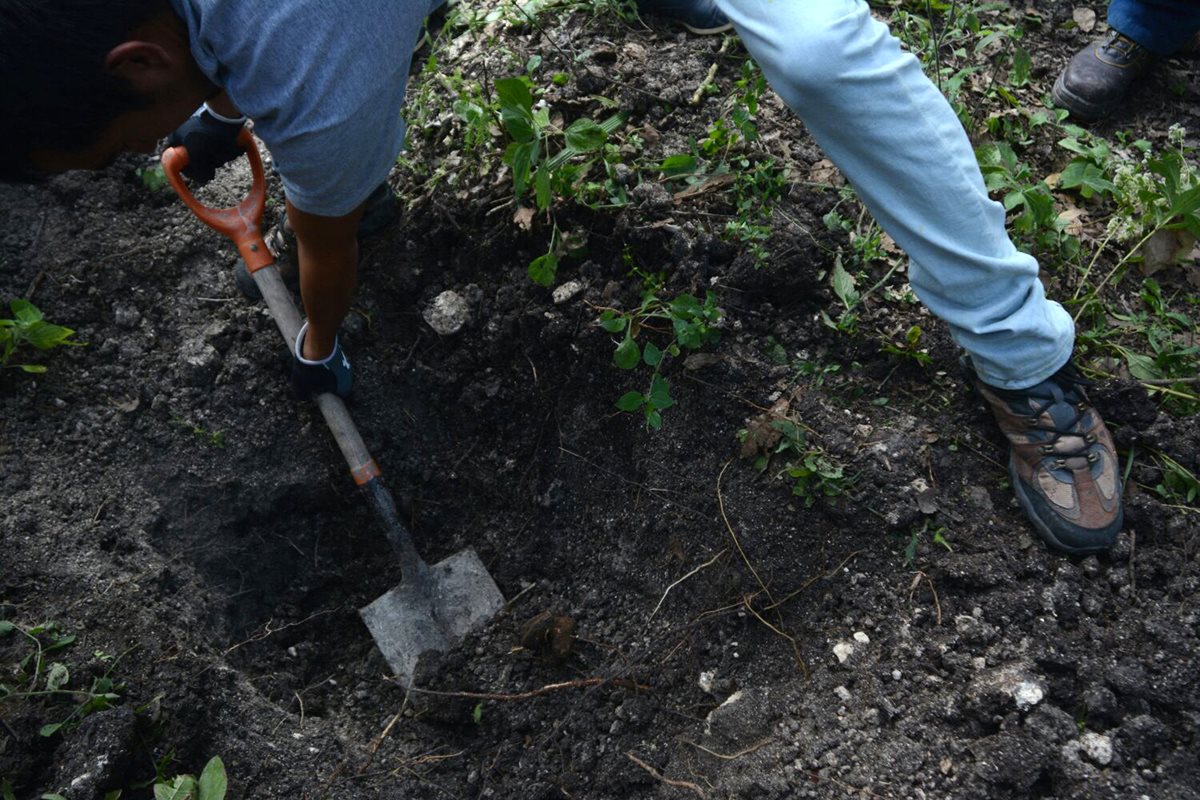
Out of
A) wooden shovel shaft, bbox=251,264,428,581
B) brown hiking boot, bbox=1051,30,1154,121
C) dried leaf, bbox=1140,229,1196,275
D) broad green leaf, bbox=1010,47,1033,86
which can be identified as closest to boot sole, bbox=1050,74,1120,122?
brown hiking boot, bbox=1051,30,1154,121

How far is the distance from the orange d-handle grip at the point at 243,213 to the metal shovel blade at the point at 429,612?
0.96 meters

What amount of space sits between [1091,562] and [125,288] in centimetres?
256

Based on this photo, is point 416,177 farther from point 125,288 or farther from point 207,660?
point 207,660

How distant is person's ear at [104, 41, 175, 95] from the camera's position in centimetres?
133

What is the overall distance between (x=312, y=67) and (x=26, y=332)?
1440 millimetres

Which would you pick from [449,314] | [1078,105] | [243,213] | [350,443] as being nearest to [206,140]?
[243,213]

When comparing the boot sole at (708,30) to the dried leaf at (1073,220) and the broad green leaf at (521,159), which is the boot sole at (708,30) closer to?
the broad green leaf at (521,159)

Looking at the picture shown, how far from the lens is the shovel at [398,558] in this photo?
89.4 inches

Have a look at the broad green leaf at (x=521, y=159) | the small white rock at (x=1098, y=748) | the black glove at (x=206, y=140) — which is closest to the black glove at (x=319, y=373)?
the black glove at (x=206, y=140)

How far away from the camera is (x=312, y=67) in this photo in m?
1.36

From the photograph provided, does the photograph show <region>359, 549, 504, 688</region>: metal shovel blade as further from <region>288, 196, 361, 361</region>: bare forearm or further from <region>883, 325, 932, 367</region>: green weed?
<region>883, 325, 932, 367</region>: green weed

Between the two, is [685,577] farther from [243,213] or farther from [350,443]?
[243,213]

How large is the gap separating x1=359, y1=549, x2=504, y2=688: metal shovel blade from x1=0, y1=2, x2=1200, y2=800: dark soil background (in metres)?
0.07

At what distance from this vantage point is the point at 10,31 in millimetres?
1257
